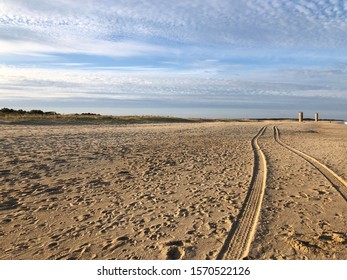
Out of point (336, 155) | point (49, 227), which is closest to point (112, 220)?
point (49, 227)

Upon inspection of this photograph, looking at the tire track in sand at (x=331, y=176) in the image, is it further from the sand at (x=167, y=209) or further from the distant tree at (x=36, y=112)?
the distant tree at (x=36, y=112)

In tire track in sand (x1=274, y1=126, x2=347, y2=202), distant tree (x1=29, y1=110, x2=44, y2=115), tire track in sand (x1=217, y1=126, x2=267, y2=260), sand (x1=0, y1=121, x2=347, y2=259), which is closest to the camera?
tire track in sand (x1=217, y1=126, x2=267, y2=260)

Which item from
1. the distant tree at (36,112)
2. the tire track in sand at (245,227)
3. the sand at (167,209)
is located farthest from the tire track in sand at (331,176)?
the distant tree at (36,112)

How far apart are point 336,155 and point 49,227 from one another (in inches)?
509

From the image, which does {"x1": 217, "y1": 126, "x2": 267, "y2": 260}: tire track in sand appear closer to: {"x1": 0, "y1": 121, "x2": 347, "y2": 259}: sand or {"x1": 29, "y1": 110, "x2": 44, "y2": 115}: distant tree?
{"x1": 0, "y1": 121, "x2": 347, "y2": 259}: sand

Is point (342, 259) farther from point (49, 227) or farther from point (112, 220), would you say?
point (49, 227)

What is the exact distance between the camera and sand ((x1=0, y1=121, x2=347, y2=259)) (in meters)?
5.03

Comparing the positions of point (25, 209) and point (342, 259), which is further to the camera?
point (25, 209)

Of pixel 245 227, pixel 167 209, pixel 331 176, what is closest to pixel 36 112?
pixel 331 176

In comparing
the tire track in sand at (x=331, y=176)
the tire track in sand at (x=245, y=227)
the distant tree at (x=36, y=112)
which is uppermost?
the distant tree at (x=36, y=112)

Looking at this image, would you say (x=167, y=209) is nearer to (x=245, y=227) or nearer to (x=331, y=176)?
(x=245, y=227)

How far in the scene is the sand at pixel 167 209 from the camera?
503cm

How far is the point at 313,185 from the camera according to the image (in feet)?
29.0

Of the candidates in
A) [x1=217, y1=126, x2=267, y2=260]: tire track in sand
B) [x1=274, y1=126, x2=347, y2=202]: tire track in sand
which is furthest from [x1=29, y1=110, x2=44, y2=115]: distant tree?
[x1=217, y1=126, x2=267, y2=260]: tire track in sand
